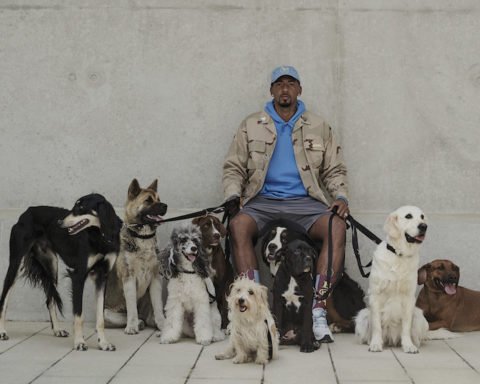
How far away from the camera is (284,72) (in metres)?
6.05

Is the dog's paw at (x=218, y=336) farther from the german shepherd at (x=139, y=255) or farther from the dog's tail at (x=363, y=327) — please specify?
the dog's tail at (x=363, y=327)

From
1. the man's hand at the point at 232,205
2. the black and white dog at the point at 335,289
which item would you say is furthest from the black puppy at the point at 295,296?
the man's hand at the point at 232,205

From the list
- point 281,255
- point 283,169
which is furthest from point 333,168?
point 281,255

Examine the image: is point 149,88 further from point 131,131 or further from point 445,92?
point 445,92

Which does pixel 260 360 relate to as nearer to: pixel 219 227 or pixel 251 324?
pixel 251 324

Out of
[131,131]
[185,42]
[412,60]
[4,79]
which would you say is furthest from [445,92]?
[4,79]

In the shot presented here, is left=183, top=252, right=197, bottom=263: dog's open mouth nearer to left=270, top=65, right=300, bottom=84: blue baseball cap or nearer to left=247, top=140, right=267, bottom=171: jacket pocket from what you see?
left=247, top=140, right=267, bottom=171: jacket pocket

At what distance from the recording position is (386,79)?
6422mm

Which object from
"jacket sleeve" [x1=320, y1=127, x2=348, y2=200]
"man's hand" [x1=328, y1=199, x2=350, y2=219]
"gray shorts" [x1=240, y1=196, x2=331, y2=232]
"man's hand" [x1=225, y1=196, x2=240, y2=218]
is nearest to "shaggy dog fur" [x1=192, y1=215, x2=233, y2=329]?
"man's hand" [x1=225, y1=196, x2=240, y2=218]

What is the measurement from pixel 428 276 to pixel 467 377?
1.37 metres

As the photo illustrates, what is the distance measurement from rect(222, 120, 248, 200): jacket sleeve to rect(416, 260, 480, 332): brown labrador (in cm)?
159

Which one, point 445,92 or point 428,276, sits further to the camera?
point 445,92

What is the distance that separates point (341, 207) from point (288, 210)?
0.44 m

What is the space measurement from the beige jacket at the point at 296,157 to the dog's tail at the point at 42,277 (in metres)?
1.50
